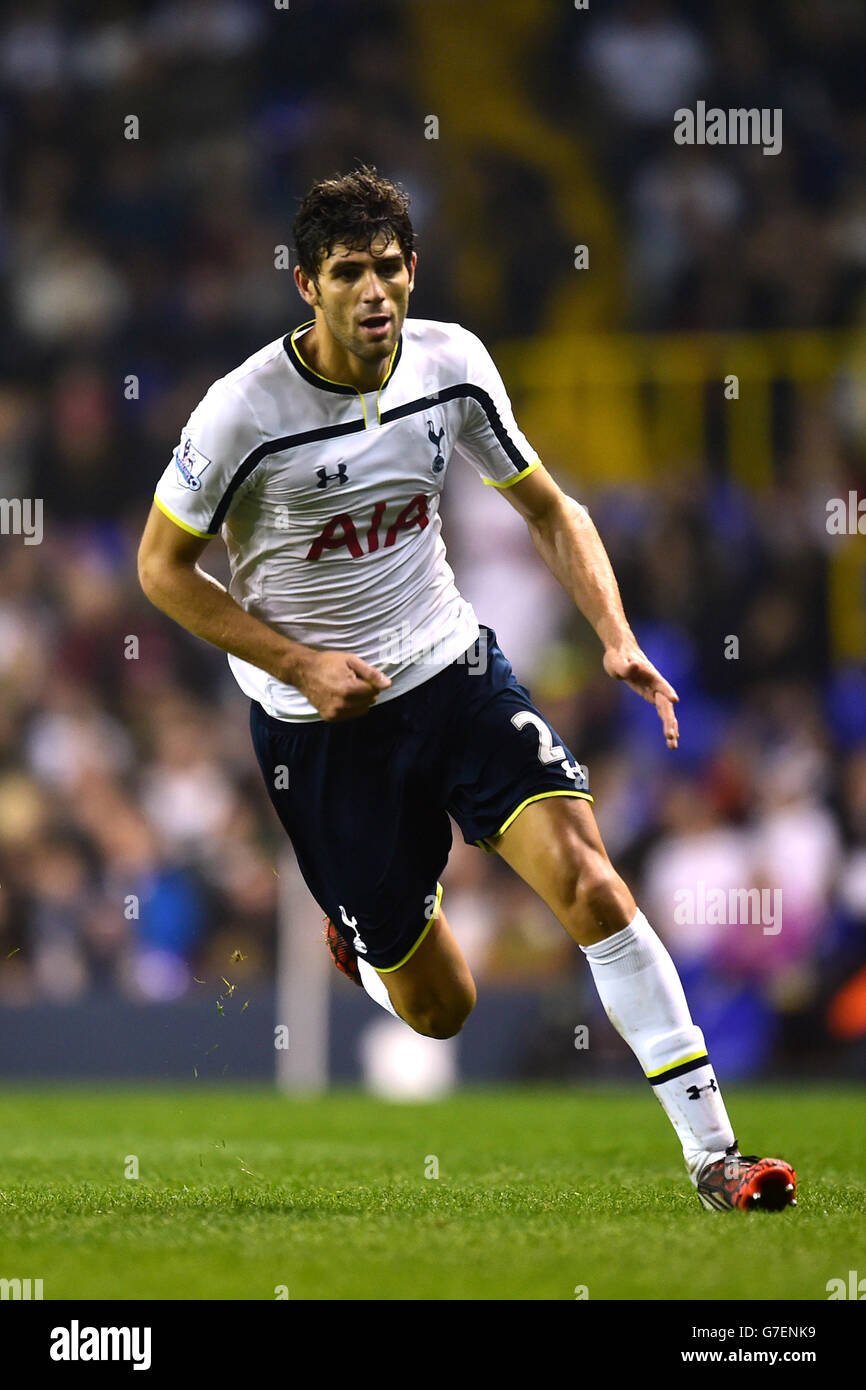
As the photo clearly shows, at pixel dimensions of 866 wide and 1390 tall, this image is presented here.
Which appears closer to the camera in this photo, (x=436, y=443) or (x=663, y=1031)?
(x=663, y=1031)

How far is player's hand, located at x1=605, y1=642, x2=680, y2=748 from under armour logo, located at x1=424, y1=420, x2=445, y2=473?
0.72m

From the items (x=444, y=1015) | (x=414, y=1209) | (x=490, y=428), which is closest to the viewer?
(x=414, y=1209)

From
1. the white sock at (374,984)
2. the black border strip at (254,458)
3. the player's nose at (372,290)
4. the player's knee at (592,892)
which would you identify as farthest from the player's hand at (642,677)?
the white sock at (374,984)

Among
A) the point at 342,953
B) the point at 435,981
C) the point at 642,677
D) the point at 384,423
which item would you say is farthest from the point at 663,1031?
the point at 384,423

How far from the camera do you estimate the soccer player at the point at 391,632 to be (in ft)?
15.9

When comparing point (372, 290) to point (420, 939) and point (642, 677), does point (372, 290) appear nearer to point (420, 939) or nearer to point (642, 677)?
point (642, 677)

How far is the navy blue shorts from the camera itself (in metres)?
5.05

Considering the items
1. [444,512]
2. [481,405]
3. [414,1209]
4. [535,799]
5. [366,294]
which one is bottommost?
[414,1209]

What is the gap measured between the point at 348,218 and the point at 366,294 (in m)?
0.20

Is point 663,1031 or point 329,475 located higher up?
point 329,475

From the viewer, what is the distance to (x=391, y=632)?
5301 mm

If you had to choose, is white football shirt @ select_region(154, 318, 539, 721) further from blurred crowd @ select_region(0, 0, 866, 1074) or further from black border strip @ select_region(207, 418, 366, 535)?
blurred crowd @ select_region(0, 0, 866, 1074)

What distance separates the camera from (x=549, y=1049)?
10602 mm

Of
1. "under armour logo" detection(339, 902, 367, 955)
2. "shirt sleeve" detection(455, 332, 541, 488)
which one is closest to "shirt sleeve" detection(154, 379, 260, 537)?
"shirt sleeve" detection(455, 332, 541, 488)
